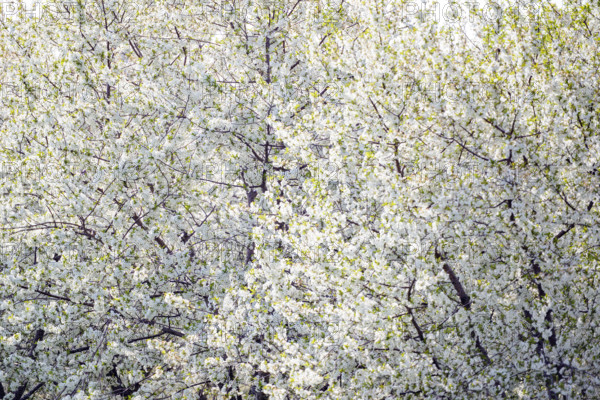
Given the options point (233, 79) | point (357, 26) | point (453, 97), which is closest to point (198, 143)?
point (233, 79)

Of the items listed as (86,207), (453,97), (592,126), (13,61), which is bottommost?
(592,126)

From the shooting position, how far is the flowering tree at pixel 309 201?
21.0ft

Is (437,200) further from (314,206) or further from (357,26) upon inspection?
(357,26)

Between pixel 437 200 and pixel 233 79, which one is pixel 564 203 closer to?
pixel 437 200

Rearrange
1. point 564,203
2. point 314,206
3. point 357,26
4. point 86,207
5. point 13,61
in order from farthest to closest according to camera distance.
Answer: point 13,61 → point 357,26 → point 86,207 → point 314,206 → point 564,203

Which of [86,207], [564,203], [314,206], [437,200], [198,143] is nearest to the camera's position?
[437,200]

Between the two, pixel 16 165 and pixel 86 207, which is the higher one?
pixel 16 165

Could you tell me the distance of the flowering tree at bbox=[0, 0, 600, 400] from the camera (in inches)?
251

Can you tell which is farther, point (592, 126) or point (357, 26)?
point (357, 26)

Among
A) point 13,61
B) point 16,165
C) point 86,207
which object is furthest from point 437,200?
point 13,61

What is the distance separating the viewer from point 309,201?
7910 millimetres

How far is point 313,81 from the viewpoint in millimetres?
9852

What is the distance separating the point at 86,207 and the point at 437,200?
546 cm

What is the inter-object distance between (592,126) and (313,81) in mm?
4847
